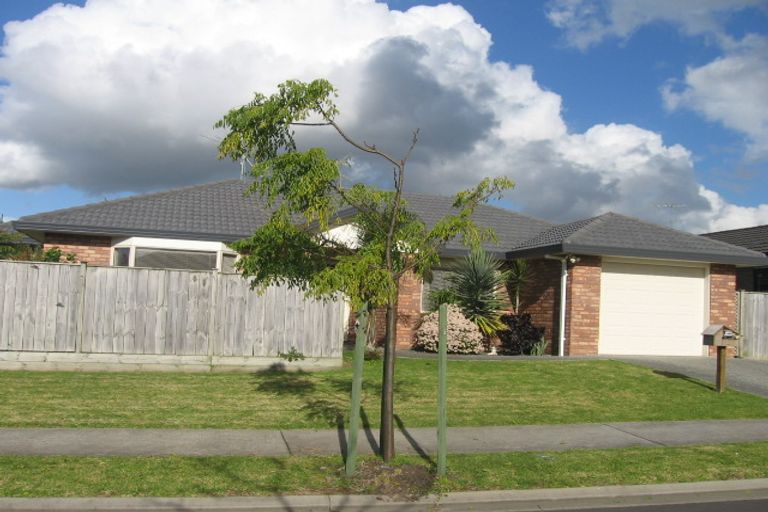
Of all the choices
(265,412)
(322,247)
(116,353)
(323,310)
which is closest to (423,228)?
(322,247)

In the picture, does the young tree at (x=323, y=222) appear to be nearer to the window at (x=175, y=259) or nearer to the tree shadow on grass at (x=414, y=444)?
the tree shadow on grass at (x=414, y=444)

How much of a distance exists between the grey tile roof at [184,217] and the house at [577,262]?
1.0 inches

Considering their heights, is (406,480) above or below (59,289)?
below

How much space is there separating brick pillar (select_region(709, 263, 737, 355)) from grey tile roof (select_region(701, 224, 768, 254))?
26.1ft

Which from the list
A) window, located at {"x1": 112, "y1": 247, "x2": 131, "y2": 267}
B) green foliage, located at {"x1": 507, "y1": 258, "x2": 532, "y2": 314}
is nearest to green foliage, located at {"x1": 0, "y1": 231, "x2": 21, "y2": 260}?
window, located at {"x1": 112, "y1": 247, "x2": 131, "y2": 267}

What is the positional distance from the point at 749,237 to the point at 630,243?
13.0 meters

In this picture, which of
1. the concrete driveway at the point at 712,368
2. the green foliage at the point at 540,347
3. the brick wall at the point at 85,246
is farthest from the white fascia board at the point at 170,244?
the concrete driveway at the point at 712,368

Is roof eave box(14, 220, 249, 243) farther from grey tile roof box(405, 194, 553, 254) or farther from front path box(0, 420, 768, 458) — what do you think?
front path box(0, 420, 768, 458)

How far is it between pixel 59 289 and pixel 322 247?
6.93 m

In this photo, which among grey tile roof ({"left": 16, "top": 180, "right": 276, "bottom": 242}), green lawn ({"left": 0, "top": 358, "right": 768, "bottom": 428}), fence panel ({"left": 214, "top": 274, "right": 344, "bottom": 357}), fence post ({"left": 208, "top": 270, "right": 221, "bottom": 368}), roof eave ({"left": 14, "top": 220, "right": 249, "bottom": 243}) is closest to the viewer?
green lawn ({"left": 0, "top": 358, "right": 768, "bottom": 428})

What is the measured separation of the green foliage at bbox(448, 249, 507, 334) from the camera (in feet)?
58.6

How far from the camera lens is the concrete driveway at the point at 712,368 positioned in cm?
1411

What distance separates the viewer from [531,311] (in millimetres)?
18781

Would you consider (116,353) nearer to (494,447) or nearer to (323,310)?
(323,310)
